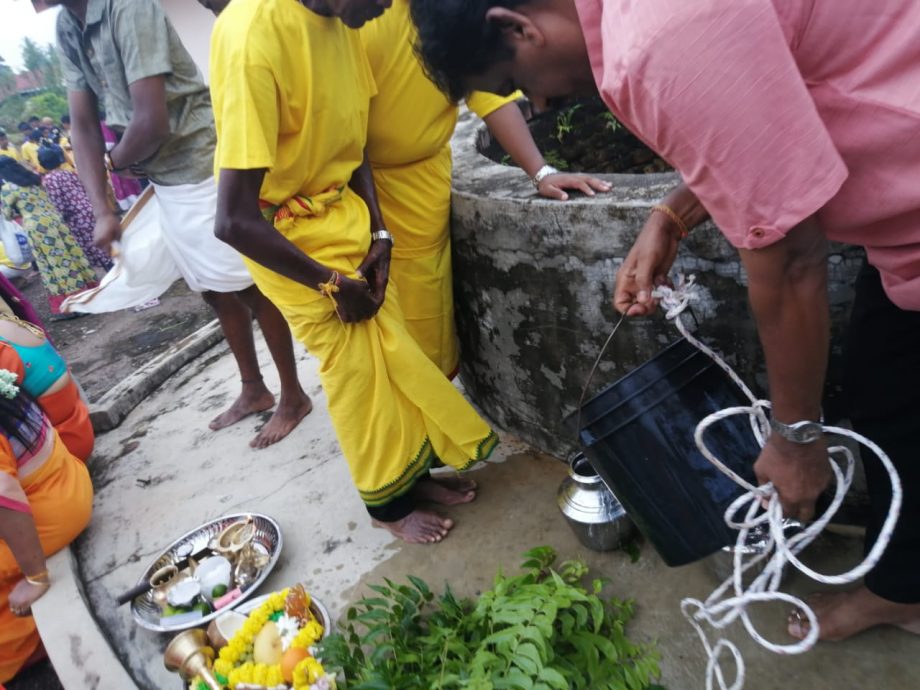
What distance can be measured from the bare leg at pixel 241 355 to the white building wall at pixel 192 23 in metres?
9.44

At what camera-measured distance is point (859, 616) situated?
1.75 m

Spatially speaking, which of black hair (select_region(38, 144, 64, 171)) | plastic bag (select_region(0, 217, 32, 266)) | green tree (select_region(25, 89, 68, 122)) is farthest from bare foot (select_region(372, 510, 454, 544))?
green tree (select_region(25, 89, 68, 122))

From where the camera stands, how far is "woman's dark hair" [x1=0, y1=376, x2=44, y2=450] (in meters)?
2.70

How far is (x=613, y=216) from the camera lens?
1939 mm

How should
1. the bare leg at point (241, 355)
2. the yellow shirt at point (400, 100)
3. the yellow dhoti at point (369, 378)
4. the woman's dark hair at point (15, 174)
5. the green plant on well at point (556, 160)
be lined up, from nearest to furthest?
the yellow dhoti at point (369, 378), the yellow shirt at point (400, 100), the green plant on well at point (556, 160), the bare leg at point (241, 355), the woman's dark hair at point (15, 174)

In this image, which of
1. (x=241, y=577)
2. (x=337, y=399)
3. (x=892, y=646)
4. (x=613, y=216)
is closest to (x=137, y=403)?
(x=241, y=577)

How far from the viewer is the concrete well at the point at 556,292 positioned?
6.16ft

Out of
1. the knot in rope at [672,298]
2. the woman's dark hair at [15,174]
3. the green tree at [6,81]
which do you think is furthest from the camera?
the green tree at [6,81]

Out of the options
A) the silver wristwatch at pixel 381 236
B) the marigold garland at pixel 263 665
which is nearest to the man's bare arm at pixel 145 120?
the silver wristwatch at pixel 381 236

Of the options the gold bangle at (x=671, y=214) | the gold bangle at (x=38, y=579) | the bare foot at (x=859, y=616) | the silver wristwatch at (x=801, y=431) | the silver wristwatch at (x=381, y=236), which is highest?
the gold bangle at (x=671, y=214)

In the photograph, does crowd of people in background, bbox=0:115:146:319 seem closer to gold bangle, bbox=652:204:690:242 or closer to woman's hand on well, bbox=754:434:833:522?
gold bangle, bbox=652:204:690:242

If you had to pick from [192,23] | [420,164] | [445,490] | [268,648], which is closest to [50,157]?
[192,23]

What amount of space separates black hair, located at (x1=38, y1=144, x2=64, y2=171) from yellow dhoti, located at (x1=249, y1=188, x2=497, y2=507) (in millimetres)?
6266

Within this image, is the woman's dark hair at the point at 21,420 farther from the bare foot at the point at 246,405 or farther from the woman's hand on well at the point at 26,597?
the bare foot at the point at 246,405
